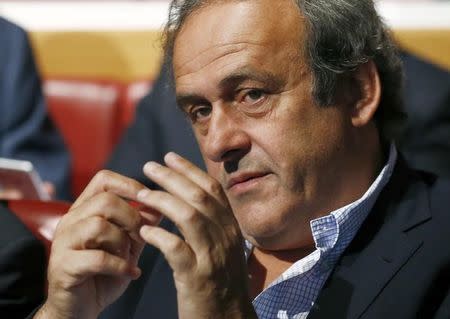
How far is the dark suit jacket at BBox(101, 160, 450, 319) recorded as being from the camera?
4.02 feet

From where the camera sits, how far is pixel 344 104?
4.35 feet

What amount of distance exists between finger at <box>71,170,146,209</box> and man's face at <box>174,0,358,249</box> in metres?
0.16

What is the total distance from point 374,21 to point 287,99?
0.66 ft

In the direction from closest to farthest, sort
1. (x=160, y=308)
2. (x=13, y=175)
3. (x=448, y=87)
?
(x=160, y=308)
(x=13, y=175)
(x=448, y=87)

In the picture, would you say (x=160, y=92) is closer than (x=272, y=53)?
No

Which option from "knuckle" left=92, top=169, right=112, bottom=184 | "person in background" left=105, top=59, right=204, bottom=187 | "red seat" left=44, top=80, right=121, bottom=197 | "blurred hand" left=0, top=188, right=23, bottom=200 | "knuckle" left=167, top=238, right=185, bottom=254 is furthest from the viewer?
"red seat" left=44, top=80, right=121, bottom=197

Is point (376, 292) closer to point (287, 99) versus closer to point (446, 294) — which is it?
point (446, 294)

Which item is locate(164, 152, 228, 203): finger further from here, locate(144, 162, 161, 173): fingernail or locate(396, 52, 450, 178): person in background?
locate(396, 52, 450, 178): person in background

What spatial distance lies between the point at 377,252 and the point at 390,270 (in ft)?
0.13

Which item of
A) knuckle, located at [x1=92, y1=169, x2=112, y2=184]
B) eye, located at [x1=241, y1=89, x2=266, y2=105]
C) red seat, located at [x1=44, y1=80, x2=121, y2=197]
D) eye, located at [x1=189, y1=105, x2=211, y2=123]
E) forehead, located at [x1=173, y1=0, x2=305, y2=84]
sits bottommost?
red seat, located at [x1=44, y1=80, x2=121, y2=197]

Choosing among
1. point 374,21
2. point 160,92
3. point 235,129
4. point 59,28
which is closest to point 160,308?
point 235,129

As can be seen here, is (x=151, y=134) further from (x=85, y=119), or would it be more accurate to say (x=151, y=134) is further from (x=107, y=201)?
(x=107, y=201)

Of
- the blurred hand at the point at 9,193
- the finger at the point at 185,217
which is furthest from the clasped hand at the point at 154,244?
the blurred hand at the point at 9,193

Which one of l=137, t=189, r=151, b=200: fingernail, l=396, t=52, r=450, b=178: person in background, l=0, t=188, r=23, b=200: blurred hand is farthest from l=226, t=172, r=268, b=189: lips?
l=396, t=52, r=450, b=178: person in background
